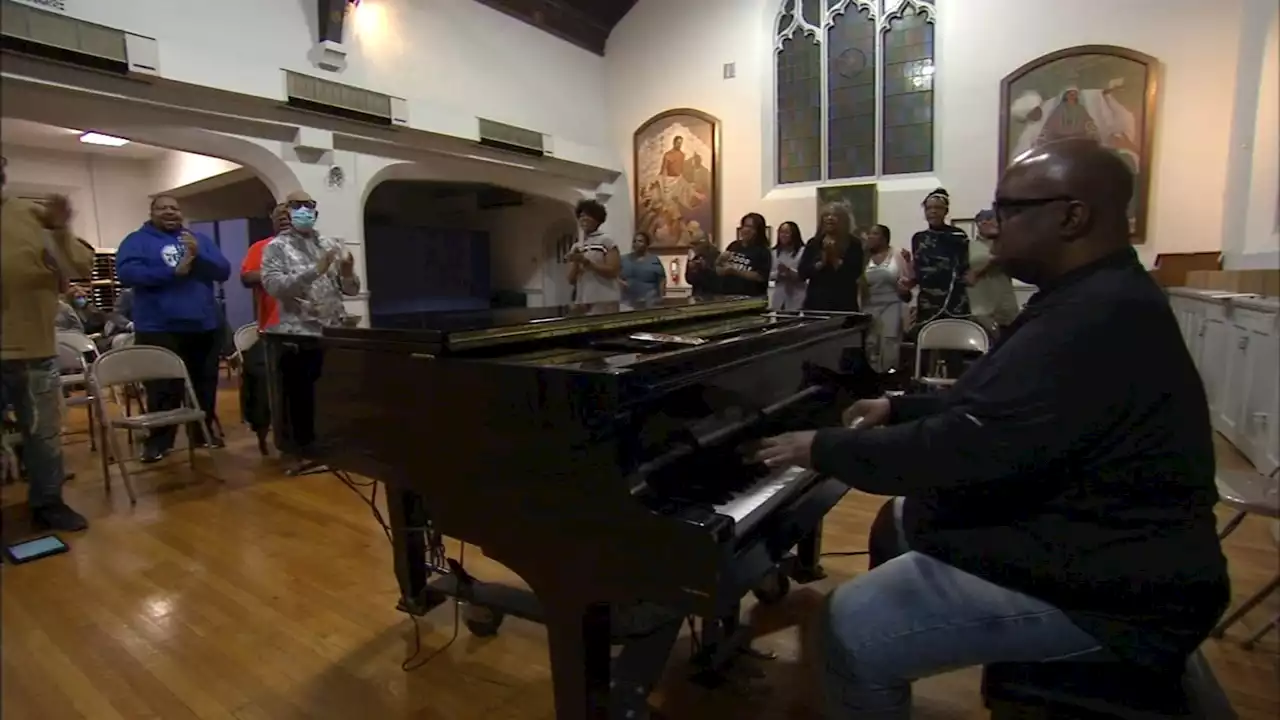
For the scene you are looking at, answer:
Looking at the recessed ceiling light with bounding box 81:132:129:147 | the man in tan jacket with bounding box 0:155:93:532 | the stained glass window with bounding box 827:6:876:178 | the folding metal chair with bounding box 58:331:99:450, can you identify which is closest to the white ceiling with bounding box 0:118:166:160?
the recessed ceiling light with bounding box 81:132:129:147

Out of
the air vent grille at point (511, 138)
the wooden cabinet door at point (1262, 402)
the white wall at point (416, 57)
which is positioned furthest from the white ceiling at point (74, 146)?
the wooden cabinet door at point (1262, 402)

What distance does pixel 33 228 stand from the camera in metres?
0.73

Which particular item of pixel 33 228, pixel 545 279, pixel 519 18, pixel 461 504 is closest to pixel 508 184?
pixel 519 18

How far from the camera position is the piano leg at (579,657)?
135cm

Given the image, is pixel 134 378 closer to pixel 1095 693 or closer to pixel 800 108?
pixel 1095 693

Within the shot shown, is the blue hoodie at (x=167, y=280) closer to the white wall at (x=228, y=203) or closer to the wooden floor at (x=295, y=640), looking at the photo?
the wooden floor at (x=295, y=640)

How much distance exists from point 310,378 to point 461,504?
61cm

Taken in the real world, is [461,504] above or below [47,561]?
above

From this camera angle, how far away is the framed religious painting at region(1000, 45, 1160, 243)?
5.75 metres

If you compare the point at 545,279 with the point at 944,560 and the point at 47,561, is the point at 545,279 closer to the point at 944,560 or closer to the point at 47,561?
the point at 47,561

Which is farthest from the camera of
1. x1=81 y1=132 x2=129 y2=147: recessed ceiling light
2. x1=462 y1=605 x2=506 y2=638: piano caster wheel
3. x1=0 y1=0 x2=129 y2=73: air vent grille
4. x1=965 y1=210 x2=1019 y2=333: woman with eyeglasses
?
x1=81 y1=132 x2=129 y2=147: recessed ceiling light

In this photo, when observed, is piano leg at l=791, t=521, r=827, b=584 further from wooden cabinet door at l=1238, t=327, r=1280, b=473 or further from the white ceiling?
the white ceiling

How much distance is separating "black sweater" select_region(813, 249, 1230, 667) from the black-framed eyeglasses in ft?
0.41

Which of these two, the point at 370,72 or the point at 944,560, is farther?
the point at 370,72
